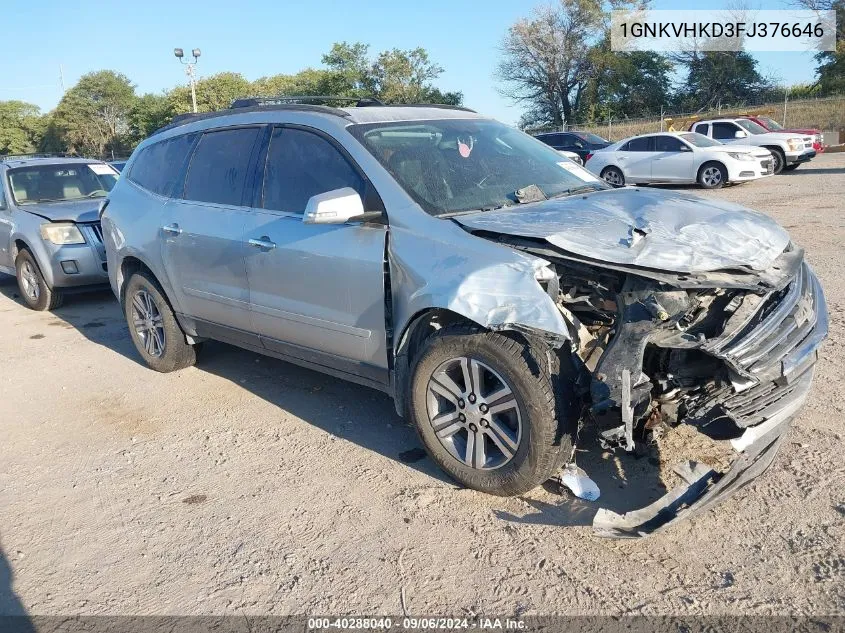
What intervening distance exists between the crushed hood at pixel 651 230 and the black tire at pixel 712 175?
50.0ft

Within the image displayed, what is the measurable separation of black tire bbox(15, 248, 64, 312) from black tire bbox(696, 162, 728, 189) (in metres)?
15.3

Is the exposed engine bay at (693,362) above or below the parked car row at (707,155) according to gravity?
above

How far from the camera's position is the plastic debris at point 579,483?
135 inches

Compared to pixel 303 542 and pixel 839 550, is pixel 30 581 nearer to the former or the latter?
pixel 303 542

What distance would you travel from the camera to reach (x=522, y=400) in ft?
10.6

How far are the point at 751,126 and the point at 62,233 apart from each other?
63.8ft

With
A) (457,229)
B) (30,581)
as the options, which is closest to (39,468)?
(30,581)

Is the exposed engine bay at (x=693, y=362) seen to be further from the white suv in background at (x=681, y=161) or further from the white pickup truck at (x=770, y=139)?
the white pickup truck at (x=770, y=139)

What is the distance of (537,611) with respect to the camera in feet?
8.92

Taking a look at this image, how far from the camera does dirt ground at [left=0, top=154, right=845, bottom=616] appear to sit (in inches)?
112

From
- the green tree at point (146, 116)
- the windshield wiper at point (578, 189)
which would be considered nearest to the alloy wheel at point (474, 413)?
the windshield wiper at point (578, 189)

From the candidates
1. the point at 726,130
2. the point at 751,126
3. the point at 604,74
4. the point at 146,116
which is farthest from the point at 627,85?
the point at 146,116

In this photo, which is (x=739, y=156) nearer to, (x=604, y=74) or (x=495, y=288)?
(x=495, y=288)

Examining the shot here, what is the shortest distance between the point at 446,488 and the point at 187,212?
9.12 ft
